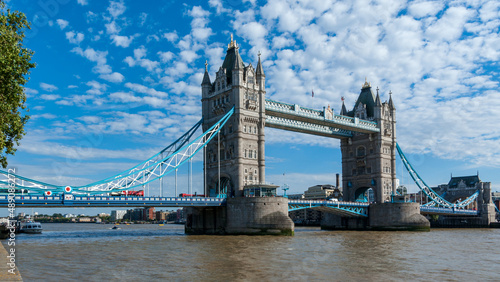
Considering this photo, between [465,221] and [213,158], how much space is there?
70.7 m

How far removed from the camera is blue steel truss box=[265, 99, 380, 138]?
8075 centimetres

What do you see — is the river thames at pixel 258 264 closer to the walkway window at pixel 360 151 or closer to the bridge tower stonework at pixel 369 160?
the bridge tower stonework at pixel 369 160

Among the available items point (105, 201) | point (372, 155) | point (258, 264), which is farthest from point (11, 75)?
point (372, 155)

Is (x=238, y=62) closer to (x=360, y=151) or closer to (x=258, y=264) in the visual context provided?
(x=360, y=151)

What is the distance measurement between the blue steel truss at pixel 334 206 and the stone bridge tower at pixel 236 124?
271 inches

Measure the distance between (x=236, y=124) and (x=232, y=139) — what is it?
268 centimetres

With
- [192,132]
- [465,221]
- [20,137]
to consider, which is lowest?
[465,221]

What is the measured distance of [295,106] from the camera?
271 ft

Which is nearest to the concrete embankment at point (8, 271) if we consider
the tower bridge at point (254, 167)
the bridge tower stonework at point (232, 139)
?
the tower bridge at point (254, 167)

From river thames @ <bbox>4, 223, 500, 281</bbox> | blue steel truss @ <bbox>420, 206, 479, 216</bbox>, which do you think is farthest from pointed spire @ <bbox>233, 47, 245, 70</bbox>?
blue steel truss @ <bbox>420, 206, 479, 216</bbox>

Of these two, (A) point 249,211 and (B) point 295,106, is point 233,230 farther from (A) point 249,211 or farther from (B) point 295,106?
(B) point 295,106

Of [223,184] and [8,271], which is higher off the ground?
[223,184]

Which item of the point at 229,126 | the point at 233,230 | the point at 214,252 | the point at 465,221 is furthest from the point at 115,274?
the point at 465,221

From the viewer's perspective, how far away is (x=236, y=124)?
243 feet
